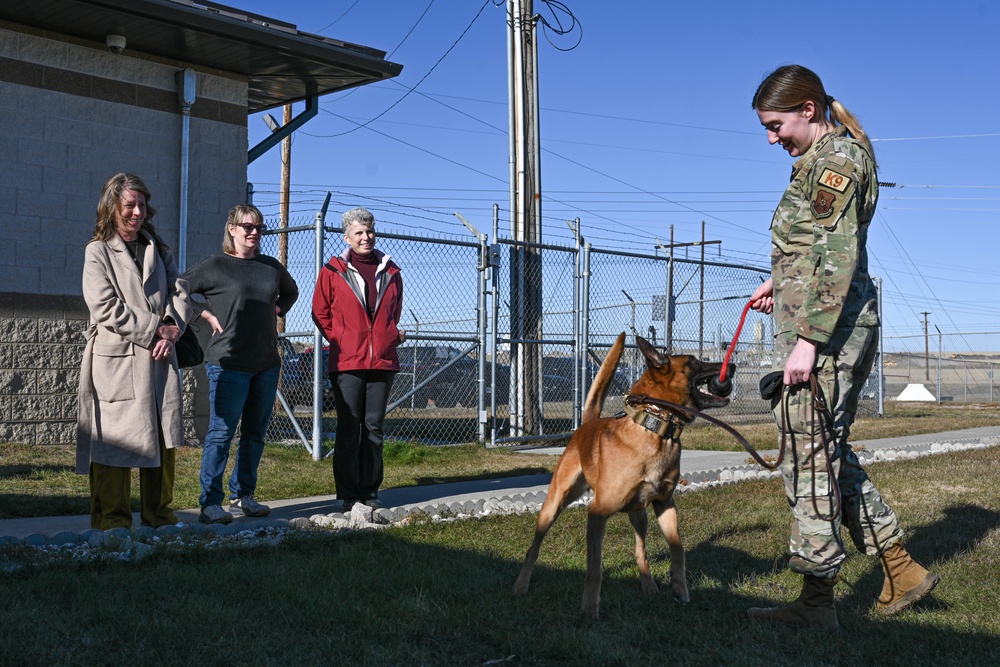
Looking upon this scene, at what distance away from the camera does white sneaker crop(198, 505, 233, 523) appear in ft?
18.7

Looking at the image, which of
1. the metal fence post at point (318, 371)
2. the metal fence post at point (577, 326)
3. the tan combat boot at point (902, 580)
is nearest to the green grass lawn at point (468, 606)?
the tan combat boot at point (902, 580)

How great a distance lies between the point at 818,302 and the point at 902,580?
123 centimetres

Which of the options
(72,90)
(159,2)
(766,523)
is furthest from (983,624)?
(72,90)

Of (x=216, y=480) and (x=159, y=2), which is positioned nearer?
(x=216, y=480)

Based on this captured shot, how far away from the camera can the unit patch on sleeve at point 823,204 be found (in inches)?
137

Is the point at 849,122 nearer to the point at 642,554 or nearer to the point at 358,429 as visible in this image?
the point at 642,554

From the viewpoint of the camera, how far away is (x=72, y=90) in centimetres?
962

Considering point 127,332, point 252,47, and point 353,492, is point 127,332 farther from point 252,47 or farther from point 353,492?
point 252,47

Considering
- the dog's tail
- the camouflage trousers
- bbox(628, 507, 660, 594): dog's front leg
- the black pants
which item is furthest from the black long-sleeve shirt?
the camouflage trousers

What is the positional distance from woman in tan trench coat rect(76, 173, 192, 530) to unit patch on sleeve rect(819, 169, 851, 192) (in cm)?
352

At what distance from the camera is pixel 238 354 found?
5883 mm

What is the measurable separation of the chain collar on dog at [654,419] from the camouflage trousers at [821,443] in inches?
20.0

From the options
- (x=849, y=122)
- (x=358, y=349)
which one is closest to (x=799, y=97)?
(x=849, y=122)

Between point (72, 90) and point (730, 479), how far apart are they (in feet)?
24.3
